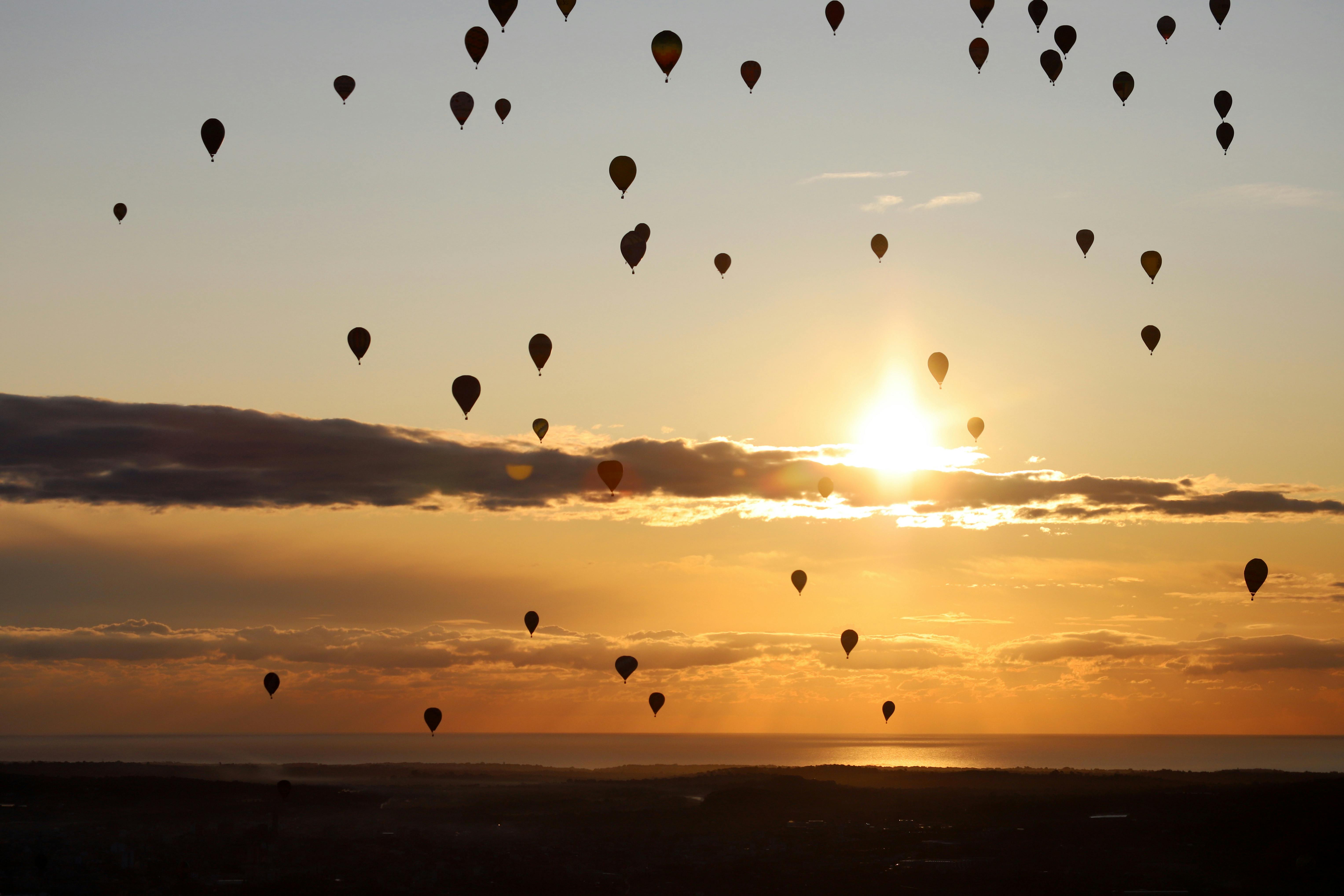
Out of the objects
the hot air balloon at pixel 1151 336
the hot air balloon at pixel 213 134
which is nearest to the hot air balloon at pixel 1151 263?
the hot air balloon at pixel 1151 336

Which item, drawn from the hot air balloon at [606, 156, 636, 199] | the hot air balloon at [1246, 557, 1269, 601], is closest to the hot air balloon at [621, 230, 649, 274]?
the hot air balloon at [606, 156, 636, 199]

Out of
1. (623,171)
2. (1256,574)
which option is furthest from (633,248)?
(1256,574)

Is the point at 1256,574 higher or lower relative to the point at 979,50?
lower

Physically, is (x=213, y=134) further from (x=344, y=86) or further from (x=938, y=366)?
(x=938, y=366)

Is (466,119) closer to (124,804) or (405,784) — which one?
(124,804)

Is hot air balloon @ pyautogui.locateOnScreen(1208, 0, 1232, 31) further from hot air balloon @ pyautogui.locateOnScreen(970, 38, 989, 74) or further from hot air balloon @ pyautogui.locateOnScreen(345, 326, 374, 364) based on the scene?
hot air balloon @ pyautogui.locateOnScreen(345, 326, 374, 364)

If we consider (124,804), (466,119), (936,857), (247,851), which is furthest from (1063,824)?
(124,804)
